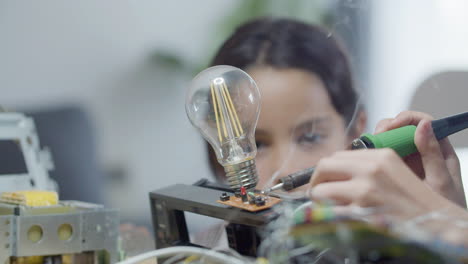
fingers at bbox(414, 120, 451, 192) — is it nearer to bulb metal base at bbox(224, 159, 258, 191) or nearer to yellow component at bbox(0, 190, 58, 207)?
bulb metal base at bbox(224, 159, 258, 191)

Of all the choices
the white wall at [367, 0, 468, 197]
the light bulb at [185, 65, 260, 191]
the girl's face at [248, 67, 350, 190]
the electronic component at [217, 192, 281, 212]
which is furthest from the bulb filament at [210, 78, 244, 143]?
the white wall at [367, 0, 468, 197]

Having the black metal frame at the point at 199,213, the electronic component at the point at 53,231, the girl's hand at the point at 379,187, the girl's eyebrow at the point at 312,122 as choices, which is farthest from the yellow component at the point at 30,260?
the girl's eyebrow at the point at 312,122

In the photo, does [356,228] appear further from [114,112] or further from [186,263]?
[114,112]

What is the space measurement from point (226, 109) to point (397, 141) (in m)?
0.21

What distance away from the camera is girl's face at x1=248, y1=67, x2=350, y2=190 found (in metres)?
0.95

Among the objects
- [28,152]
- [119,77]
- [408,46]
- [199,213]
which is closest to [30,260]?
[199,213]

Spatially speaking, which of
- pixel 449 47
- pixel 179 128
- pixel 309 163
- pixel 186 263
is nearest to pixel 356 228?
pixel 186 263

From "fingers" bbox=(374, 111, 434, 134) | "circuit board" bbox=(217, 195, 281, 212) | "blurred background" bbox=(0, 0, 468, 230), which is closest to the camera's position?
"circuit board" bbox=(217, 195, 281, 212)

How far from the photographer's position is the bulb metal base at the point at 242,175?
0.53 m

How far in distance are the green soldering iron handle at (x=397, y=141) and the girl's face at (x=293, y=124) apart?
0.43 metres

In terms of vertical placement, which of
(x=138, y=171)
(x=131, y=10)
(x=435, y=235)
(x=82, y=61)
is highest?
(x=131, y=10)

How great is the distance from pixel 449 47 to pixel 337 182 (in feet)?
2.23

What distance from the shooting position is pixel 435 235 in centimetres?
30

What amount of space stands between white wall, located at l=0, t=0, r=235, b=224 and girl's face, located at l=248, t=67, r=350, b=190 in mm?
213
